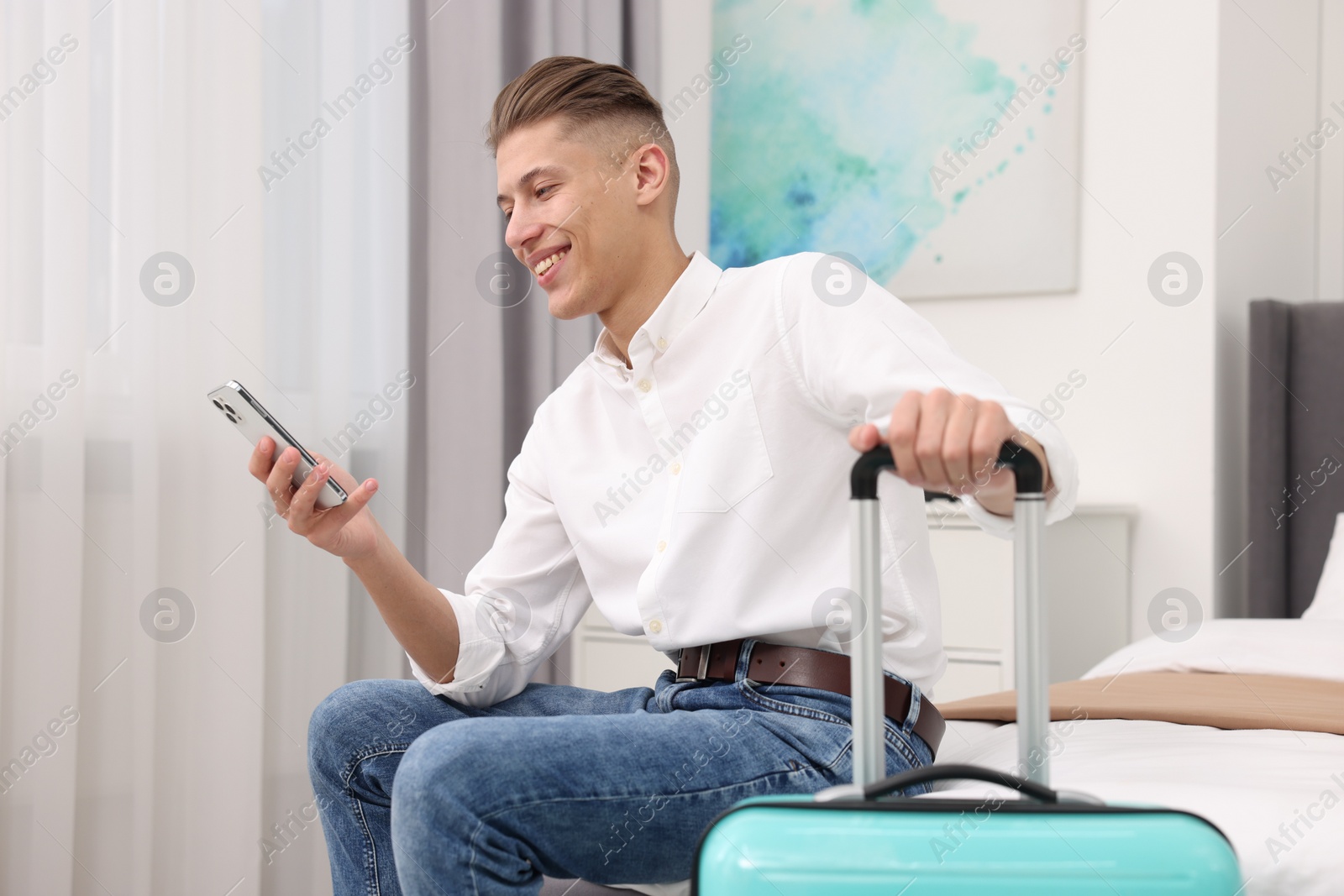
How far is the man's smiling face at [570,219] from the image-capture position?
123 cm

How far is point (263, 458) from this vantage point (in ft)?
3.43

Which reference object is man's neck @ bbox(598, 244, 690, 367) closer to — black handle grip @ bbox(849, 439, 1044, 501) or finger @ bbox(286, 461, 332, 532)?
finger @ bbox(286, 461, 332, 532)

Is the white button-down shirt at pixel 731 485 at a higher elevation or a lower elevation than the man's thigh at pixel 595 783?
higher

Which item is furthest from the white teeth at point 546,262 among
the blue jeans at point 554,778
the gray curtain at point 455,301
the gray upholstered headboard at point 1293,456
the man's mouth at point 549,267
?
the gray upholstered headboard at point 1293,456

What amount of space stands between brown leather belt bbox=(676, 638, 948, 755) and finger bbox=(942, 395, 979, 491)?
311 millimetres

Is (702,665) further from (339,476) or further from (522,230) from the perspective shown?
(522,230)

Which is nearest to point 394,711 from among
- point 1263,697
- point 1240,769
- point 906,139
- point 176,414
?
point 1240,769

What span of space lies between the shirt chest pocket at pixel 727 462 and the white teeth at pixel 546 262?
280 mm

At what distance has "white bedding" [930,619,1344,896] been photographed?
78cm

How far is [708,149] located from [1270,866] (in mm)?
2537

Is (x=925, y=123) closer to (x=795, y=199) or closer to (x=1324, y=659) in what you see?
(x=795, y=199)

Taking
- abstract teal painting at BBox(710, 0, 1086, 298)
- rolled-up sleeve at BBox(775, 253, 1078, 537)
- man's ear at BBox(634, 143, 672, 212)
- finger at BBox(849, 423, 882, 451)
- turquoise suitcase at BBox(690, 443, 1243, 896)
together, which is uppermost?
abstract teal painting at BBox(710, 0, 1086, 298)

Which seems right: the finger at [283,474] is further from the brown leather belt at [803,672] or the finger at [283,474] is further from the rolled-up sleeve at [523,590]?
the brown leather belt at [803,672]

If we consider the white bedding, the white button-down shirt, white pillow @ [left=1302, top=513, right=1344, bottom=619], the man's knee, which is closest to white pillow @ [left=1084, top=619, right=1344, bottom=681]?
the white bedding
